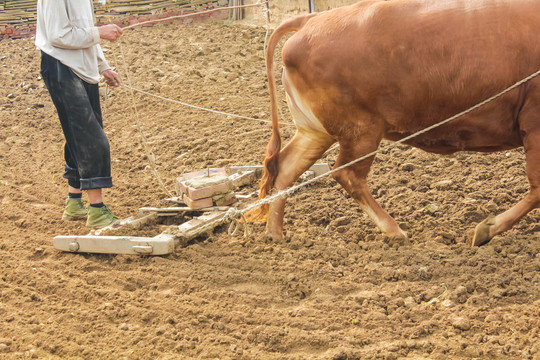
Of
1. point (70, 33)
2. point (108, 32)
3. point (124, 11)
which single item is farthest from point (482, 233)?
point (124, 11)

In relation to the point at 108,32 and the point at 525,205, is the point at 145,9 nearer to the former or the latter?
the point at 108,32

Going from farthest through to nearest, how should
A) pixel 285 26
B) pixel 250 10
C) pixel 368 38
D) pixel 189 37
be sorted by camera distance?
pixel 250 10
pixel 189 37
pixel 285 26
pixel 368 38

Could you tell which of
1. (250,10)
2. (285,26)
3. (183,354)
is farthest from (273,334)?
(250,10)

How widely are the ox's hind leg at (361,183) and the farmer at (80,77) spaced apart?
1.96 metres

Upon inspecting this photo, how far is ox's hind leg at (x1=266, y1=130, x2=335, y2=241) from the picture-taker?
18.3 ft

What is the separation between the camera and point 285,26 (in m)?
5.49

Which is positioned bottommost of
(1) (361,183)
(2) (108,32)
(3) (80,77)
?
(1) (361,183)

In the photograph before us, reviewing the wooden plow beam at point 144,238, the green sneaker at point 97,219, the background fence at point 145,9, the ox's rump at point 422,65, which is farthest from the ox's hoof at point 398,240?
the background fence at point 145,9

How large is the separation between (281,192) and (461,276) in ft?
5.00

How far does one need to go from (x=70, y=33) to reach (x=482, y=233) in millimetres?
3394

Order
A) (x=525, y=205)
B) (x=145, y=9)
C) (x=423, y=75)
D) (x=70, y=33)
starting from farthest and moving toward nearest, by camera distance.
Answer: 1. (x=145, y=9)
2. (x=70, y=33)
3. (x=525, y=205)
4. (x=423, y=75)

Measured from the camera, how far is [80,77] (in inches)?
228

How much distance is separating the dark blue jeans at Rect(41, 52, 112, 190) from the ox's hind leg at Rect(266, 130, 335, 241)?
142 cm

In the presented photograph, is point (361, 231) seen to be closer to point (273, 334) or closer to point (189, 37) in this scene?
point (273, 334)
